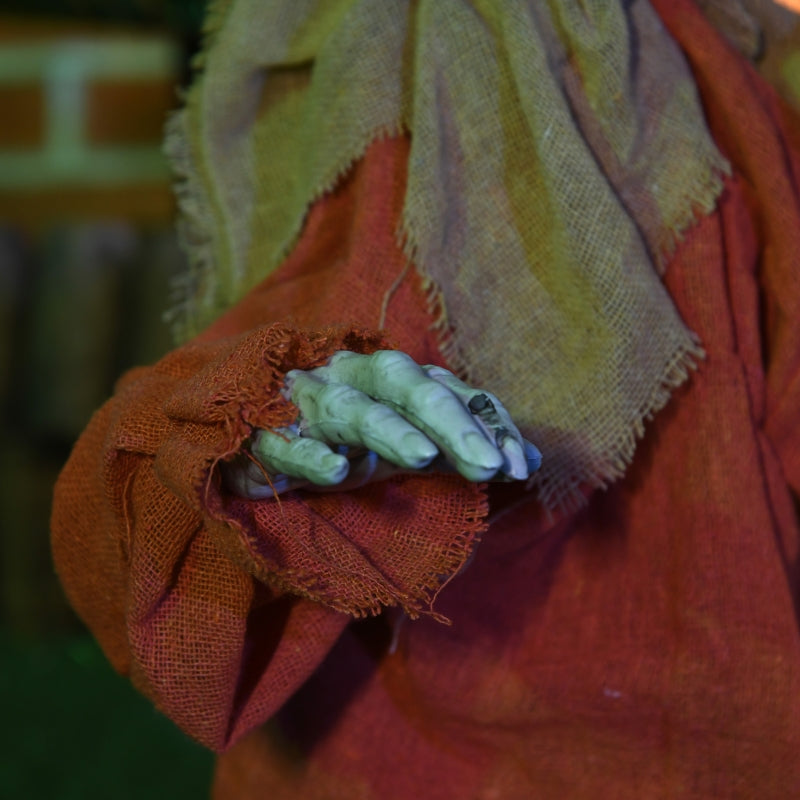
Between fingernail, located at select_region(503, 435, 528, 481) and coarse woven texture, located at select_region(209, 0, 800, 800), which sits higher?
fingernail, located at select_region(503, 435, 528, 481)

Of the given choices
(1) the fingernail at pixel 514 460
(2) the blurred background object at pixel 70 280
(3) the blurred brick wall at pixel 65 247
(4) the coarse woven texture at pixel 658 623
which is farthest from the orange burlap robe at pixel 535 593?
(3) the blurred brick wall at pixel 65 247

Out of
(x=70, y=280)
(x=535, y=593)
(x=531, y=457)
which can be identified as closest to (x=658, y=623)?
(x=535, y=593)

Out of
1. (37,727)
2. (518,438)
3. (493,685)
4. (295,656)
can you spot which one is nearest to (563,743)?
(493,685)

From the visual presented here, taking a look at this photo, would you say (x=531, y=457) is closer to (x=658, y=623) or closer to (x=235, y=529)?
(x=235, y=529)

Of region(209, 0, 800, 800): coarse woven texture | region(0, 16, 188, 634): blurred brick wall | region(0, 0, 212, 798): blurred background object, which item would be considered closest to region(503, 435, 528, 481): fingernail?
region(209, 0, 800, 800): coarse woven texture

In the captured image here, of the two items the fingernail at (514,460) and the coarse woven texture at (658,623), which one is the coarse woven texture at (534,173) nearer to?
the coarse woven texture at (658,623)

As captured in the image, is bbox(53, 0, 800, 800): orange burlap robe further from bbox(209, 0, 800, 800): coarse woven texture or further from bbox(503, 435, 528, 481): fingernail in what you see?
bbox(503, 435, 528, 481): fingernail

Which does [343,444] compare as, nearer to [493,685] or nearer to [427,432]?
[427,432]
